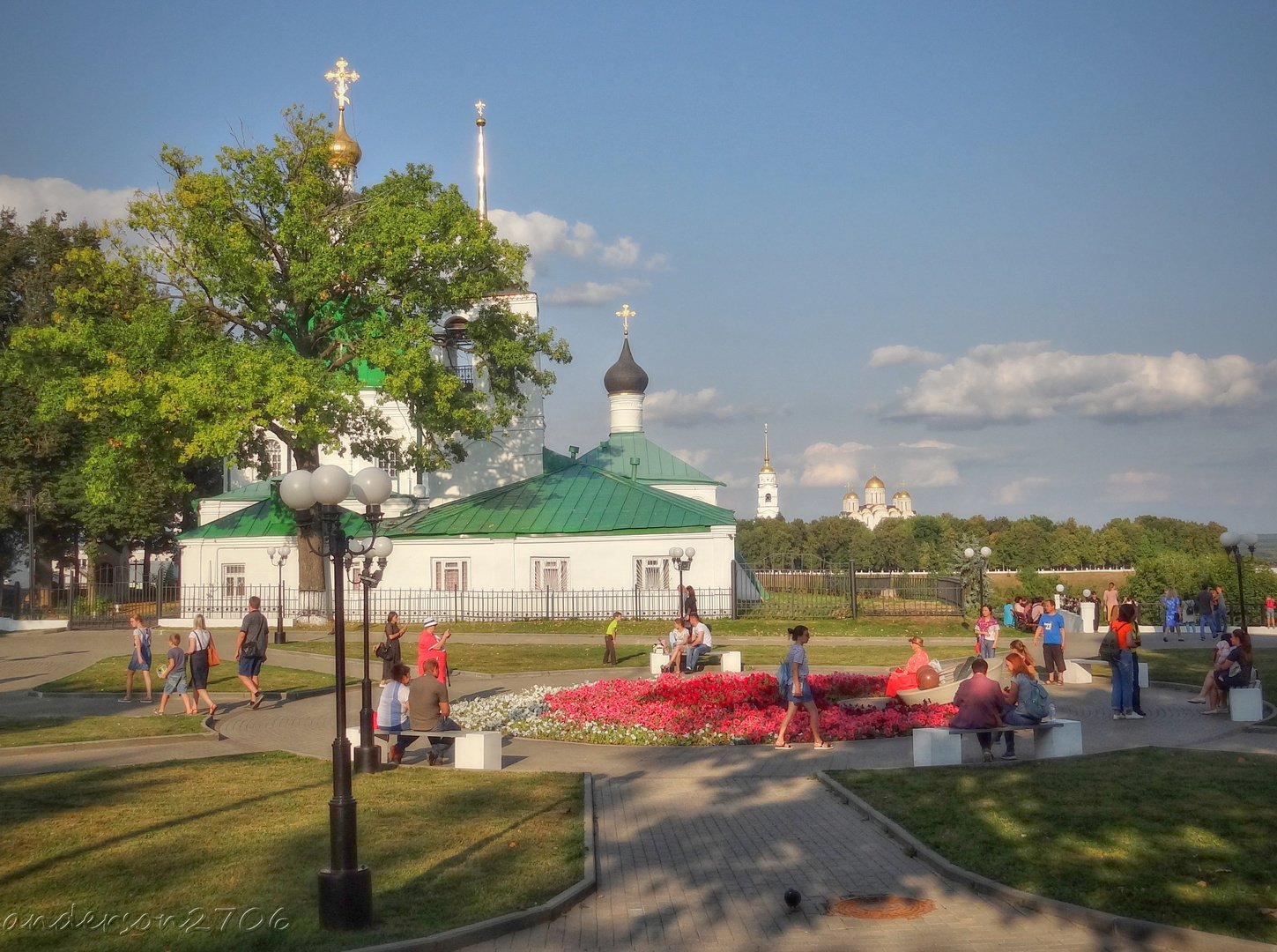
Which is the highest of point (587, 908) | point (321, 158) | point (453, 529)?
point (321, 158)

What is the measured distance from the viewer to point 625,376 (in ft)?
195

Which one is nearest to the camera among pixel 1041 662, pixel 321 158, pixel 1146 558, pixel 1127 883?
pixel 1127 883

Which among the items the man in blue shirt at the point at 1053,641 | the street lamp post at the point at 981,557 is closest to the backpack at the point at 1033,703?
the man in blue shirt at the point at 1053,641

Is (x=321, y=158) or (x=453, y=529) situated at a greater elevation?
(x=321, y=158)

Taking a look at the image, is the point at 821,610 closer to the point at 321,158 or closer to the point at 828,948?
the point at 321,158

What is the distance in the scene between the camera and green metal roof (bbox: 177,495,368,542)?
144ft

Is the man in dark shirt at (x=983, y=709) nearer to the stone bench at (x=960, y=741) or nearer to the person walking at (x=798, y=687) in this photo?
the stone bench at (x=960, y=741)

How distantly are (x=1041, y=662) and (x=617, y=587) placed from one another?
1728cm

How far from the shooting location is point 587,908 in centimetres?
900

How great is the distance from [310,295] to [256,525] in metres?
11.8

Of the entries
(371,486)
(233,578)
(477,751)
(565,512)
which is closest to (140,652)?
(477,751)

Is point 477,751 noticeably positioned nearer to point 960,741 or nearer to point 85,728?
point 960,741

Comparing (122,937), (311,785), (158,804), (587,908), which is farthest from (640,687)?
(122,937)

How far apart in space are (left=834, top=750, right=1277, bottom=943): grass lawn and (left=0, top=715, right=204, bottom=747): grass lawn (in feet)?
35.4
